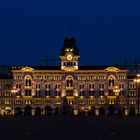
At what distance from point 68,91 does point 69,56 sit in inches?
437

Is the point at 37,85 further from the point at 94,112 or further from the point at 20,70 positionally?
the point at 94,112

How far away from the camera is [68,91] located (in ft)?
551

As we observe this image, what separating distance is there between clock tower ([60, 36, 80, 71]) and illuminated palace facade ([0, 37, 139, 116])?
1.38 meters

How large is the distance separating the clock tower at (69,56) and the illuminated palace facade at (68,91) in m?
1.38

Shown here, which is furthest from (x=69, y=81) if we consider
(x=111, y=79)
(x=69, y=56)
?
(x=111, y=79)

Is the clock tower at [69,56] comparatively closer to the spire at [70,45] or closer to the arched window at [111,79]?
the spire at [70,45]

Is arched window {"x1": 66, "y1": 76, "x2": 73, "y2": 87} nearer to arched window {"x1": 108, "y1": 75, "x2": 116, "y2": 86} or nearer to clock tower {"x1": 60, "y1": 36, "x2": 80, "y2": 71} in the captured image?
clock tower {"x1": 60, "y1": 36, "x2": 80, "y2": 71}

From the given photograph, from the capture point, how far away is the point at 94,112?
542ft

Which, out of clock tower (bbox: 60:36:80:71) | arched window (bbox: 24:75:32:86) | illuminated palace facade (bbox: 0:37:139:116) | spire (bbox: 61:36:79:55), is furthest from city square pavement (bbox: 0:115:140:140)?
spire (bbox: 61:36:79:55)

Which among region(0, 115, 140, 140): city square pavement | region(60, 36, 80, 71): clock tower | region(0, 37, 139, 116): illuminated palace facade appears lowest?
region(0, 115, 140, 140): city square pavement

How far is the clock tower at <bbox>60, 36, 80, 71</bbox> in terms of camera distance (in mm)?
170250

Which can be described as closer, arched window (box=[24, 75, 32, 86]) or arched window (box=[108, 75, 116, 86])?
arched window (box=[24, 75, 32, 86])

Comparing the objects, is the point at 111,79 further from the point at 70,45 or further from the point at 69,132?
the point at 69,132

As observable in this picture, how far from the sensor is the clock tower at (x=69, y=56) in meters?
170
